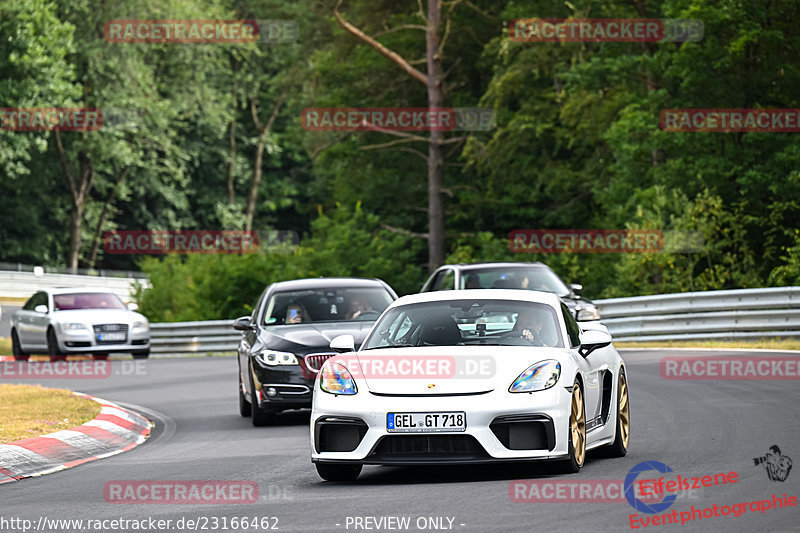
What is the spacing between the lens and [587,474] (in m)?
9.57

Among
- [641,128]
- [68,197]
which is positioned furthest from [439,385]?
[68,197]

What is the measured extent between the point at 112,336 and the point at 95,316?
57cm

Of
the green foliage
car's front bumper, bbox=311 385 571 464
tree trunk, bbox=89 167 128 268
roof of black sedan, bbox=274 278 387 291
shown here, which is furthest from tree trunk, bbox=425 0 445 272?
car's front bumper, bbox=311 385 571 464

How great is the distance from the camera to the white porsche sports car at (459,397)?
30.0ft

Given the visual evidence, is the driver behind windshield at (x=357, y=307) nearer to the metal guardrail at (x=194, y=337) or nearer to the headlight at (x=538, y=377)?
the headlight at (x=538, y=377)

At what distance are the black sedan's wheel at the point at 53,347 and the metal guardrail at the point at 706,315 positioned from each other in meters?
11.5

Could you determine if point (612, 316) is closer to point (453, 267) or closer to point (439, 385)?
point (453, 267)

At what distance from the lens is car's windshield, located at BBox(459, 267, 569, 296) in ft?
67.9

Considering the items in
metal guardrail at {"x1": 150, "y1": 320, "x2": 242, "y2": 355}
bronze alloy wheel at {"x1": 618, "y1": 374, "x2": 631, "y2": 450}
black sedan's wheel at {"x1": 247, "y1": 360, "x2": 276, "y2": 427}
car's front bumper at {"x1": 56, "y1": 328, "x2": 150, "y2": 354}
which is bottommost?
metal guardrail at {"x1": 150, "y1": 320, "x2": 242, "y2": 355}

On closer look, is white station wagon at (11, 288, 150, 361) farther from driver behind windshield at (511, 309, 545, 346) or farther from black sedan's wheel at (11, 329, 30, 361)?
driver behind windshield at (511, 309, 545, 346)

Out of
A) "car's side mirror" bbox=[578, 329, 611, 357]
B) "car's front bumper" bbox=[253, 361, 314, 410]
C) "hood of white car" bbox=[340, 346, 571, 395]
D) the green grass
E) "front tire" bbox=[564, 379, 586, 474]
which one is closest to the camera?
"hood of white car" bbox=[340, 346, 571, 395]

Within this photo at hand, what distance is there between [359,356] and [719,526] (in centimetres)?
337

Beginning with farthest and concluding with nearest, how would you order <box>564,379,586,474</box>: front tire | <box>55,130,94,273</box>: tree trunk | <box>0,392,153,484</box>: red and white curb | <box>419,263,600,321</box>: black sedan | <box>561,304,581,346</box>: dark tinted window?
<box>55,130,94,273</box>: tree trunk → <box>419,263,600,321</box>: black sedan → <box>0,392,153,484</box>: red and white curb → <box>561,304,581,346</box>: dark tinted window → <box>564,379,586,474</box>: front tire

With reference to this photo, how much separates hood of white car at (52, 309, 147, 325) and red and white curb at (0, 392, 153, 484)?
13691 millimetres
